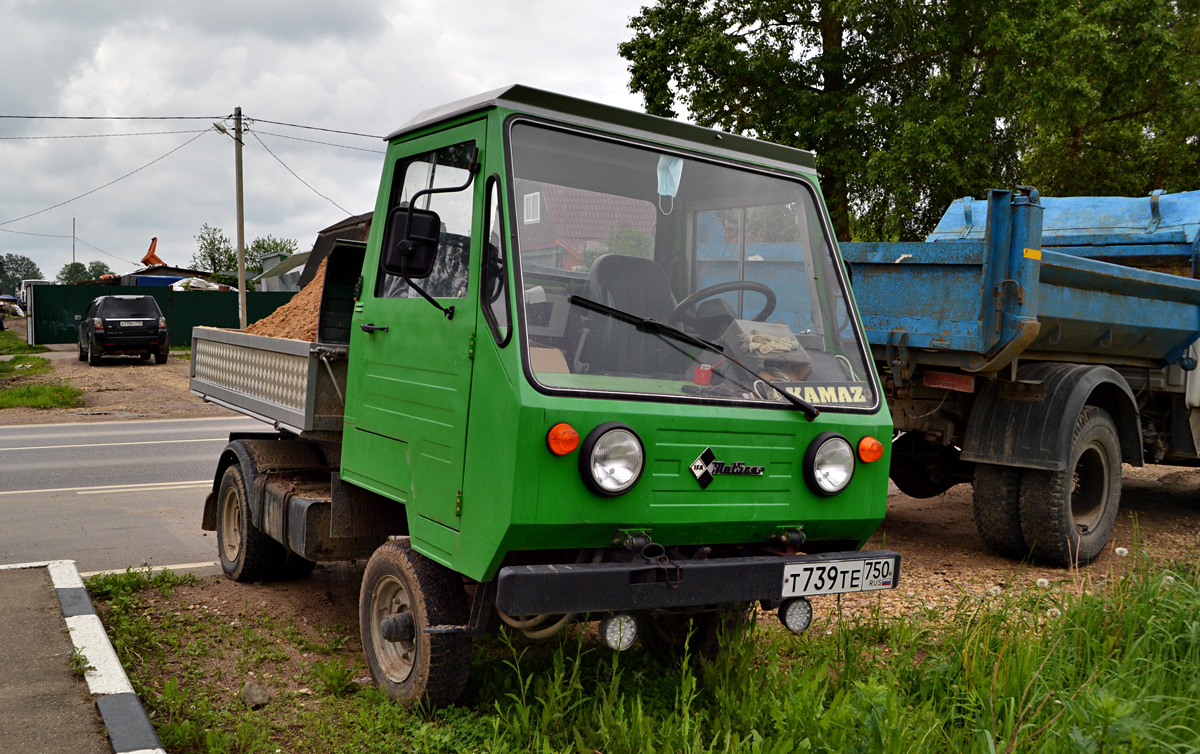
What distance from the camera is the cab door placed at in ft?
11.4

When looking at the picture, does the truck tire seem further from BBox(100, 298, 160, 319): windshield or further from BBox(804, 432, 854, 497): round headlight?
BBox(100, 298, 160, 319): windshield

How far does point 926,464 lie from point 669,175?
167 inches

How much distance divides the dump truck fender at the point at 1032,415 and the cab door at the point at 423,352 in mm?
4009

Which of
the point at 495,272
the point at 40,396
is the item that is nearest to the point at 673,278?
the point at 495,272

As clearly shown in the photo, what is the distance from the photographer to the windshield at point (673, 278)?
346cm

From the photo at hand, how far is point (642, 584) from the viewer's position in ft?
10.6

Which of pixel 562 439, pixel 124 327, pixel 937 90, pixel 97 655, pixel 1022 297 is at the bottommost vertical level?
pixel 97 655

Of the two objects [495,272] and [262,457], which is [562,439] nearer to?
[495,272]

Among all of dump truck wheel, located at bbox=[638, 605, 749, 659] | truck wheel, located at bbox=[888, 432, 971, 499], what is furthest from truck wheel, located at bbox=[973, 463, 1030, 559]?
dump truck wheel, located at bbox=[638, 605, 749, 659]

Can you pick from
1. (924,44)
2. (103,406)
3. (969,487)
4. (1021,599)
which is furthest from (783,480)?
(924,44)

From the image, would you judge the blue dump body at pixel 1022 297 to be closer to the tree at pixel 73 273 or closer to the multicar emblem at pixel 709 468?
the multicar emblem at pixel 709 468

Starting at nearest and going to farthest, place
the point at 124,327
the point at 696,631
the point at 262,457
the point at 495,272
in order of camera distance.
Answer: the point at 495,272 → the point at 696,631 → the point at 262,457 → the point at 124,327

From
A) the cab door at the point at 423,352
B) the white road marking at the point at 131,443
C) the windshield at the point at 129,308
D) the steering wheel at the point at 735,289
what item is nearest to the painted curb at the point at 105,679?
the cab door at the point at 423,352

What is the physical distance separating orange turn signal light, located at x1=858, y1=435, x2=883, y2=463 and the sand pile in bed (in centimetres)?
273
